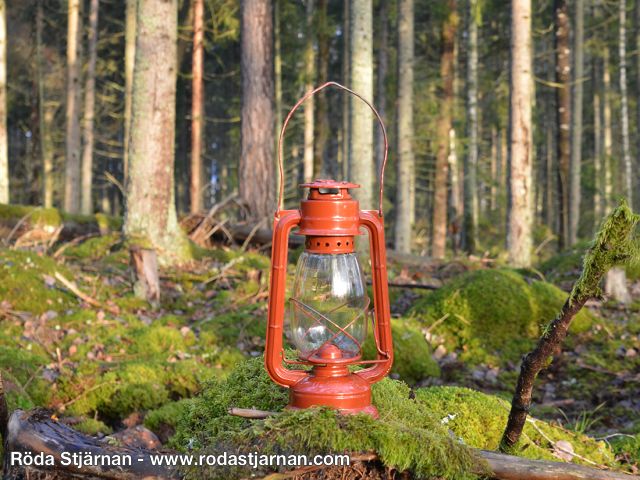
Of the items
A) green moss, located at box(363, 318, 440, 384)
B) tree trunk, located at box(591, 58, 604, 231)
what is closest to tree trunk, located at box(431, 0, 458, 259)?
green moss, located at box(363, 318, 440, 384)

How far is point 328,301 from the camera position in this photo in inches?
112

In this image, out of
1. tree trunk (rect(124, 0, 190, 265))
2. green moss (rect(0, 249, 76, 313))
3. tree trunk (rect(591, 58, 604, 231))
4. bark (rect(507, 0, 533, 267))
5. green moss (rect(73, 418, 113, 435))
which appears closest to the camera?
green moss (rect(73, 418, 113, 435))

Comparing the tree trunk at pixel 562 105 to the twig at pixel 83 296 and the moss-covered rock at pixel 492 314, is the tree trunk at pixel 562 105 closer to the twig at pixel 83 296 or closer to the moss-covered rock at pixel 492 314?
the moss-covered rock at pixel 492 314

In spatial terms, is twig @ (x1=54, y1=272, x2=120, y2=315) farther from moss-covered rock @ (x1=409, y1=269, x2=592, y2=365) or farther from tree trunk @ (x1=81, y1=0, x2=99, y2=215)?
tree trunk @ (x1=81, y1=0, x2=99, y2=215)

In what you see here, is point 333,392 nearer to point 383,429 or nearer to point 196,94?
point 383,429

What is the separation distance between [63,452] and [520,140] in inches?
398

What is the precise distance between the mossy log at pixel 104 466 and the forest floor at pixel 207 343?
4.15ft

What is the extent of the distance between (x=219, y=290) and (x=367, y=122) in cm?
385

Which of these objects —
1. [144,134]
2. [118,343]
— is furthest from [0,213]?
[118,343]

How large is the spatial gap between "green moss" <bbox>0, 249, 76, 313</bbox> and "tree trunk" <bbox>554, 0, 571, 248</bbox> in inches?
464

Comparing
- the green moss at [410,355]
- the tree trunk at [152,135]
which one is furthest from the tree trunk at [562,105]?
the green moss at [410,355]

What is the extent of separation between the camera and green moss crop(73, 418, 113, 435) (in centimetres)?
430

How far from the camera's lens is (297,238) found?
1112cm

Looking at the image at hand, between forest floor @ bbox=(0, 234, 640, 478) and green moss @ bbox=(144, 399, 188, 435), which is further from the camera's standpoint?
forest floor @ bbox=(0, 234, 640, 478)
